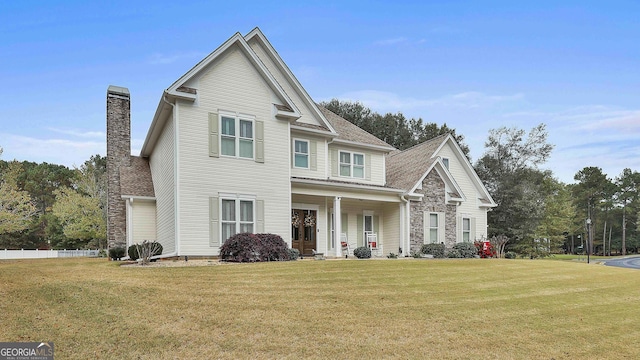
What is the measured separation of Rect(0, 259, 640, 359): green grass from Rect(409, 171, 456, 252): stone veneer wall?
9390 millimetres

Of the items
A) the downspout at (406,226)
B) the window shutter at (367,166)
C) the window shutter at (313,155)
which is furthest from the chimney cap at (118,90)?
the downspout at (406,226)

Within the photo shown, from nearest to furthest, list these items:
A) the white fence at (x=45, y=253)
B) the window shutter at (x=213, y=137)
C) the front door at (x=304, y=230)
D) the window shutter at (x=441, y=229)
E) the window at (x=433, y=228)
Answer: the window shutter at (x=213, y=137), the front door at (x=304, y=230), the window at (x=433, y=228), the window shutter at (x=441, y=229), the white fence at (x=45, y=253)

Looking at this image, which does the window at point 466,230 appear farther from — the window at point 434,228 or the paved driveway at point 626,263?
the paved driveway at point 626,263

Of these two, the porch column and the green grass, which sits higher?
the porch column

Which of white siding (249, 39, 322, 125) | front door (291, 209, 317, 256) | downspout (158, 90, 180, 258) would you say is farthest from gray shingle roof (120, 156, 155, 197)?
white siding (249, 39, 322, 125)

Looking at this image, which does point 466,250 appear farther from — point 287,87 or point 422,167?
point 287,87

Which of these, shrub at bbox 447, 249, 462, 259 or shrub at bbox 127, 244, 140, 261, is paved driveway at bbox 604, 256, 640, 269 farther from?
shrub at bbox 127, 244, 140, 261

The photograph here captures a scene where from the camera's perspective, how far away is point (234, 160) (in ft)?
57.2

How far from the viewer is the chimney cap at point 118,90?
21.6 m

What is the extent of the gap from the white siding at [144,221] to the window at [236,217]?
516 cm

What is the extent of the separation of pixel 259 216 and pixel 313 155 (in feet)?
16.7

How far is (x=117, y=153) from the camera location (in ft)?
72.6

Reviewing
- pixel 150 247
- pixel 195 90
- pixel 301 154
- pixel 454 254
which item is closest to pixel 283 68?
pixel 301 154

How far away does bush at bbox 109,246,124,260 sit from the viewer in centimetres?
1992
